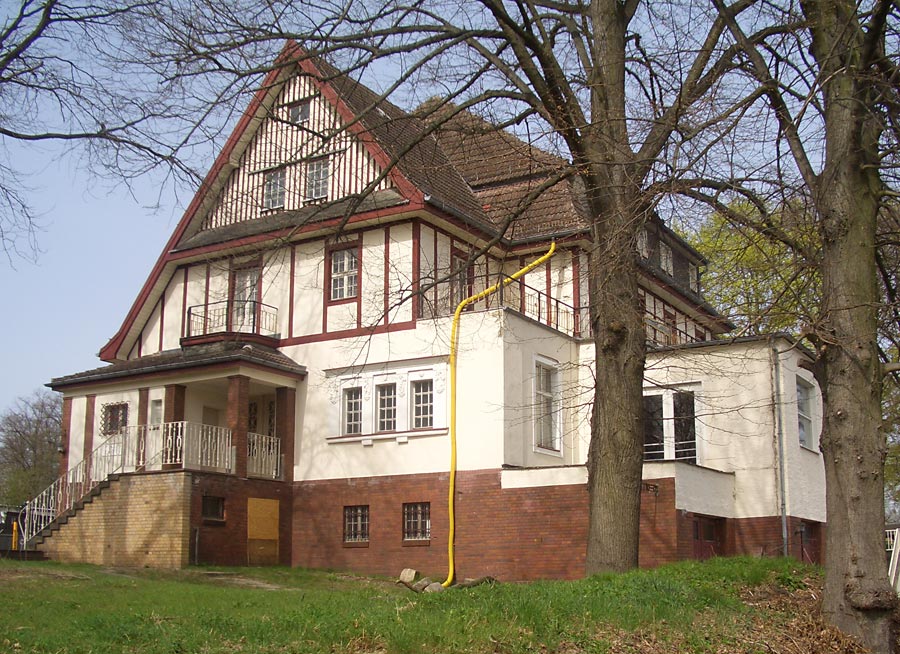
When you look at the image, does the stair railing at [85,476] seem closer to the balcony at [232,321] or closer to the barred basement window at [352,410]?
the balcony at [232,321]

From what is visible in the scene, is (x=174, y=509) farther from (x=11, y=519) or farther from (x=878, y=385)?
(x=878, y=385)

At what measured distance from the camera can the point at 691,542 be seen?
67.6ft

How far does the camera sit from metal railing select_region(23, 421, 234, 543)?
916 inches

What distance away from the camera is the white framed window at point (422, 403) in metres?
23.8

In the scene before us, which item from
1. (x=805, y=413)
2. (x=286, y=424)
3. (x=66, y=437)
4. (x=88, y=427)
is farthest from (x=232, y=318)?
(x=805, y=413)

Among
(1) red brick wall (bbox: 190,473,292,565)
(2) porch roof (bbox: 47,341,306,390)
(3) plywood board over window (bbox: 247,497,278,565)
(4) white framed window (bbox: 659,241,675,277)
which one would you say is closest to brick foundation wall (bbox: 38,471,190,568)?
(1) red brick wall (bbox: 190,473,292,565)

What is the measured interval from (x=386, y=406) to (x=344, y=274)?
3.46 metres

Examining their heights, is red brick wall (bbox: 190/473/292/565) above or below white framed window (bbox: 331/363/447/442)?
below

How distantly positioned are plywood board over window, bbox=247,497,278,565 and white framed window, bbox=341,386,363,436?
94.2 inches

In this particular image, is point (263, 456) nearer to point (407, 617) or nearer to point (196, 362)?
point (196, 362)

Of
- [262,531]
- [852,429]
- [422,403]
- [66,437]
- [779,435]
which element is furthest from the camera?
[66,437]

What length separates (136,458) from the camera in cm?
2452

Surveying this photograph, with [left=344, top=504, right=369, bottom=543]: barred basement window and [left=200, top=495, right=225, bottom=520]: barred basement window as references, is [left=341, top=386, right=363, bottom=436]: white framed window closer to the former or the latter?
[left=344, top=504, right=369, bottom=543]: barred basement window

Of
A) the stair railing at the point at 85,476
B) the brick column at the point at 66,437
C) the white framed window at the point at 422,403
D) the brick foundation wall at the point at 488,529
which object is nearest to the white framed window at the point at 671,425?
the brick foundation wall at the point at 488,529
